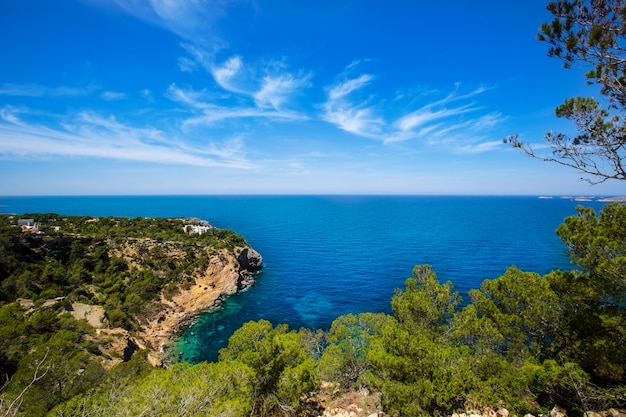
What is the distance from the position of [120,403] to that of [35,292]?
32959mm

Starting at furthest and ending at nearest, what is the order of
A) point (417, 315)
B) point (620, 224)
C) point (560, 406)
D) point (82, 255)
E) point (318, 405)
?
1. point (82, 255)
2. point (318, 405)
3. point (417, 315)
4. point (560, 406)
5. point (620, 224)

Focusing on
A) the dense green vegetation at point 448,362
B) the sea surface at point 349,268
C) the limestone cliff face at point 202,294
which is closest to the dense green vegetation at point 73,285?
the dense green vegetation at point 448,362

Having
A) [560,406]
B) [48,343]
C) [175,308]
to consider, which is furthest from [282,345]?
[175,308]

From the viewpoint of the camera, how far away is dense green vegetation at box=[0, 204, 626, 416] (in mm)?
11609

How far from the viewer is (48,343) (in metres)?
18.9

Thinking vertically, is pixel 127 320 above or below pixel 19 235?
below

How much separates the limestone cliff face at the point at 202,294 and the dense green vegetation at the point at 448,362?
1740cm

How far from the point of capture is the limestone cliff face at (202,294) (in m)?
34.3

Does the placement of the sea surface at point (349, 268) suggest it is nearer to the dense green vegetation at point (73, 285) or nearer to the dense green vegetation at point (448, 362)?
the dense green vegetation at point (73, 285)

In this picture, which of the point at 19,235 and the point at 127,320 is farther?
the point at 19,235

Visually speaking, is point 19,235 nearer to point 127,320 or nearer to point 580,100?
point 127,320

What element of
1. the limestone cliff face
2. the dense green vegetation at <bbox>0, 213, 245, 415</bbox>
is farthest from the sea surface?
the dense green vegetation at <bbox>0, 213, 245, 415</bbox>

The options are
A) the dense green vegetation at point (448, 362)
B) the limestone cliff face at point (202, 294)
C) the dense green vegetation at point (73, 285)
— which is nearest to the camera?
the dense green vegetation at point (448, 362)

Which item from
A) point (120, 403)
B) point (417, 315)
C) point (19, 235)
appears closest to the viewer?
point (120, 403)
